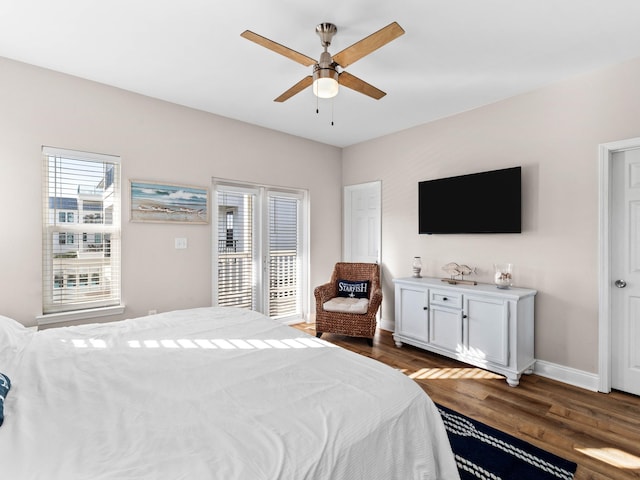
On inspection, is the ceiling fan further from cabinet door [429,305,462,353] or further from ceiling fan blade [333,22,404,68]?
cabinet door [429,305,462,353]

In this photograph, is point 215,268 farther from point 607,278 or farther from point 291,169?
point 607,278

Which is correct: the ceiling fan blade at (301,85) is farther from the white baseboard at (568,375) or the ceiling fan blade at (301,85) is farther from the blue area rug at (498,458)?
the white baseboard at (568,375)

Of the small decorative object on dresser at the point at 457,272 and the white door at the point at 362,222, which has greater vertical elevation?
the white door at the point at 362,222

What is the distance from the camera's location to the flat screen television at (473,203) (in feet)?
10.6

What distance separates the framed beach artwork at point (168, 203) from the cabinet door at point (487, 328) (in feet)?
9.74

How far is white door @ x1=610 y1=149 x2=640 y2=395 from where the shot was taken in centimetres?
264

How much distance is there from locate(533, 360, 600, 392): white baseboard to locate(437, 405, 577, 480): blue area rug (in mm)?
1250

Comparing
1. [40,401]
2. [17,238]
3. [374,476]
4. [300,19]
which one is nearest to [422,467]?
[374,476]

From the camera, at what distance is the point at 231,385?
1341 mm

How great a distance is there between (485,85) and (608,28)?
927 millimetres

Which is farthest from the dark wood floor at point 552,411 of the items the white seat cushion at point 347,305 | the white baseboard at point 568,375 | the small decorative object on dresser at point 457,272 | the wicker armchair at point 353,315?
the small decorative object on dresser at point 457,272

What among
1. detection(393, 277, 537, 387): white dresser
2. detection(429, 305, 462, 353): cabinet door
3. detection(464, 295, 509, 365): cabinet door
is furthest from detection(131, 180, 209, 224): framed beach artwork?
detection(464, 295, 509, 365): cabinet door

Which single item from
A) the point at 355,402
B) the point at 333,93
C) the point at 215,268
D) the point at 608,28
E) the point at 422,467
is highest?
the point at 608,28

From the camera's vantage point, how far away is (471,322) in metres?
3.18
